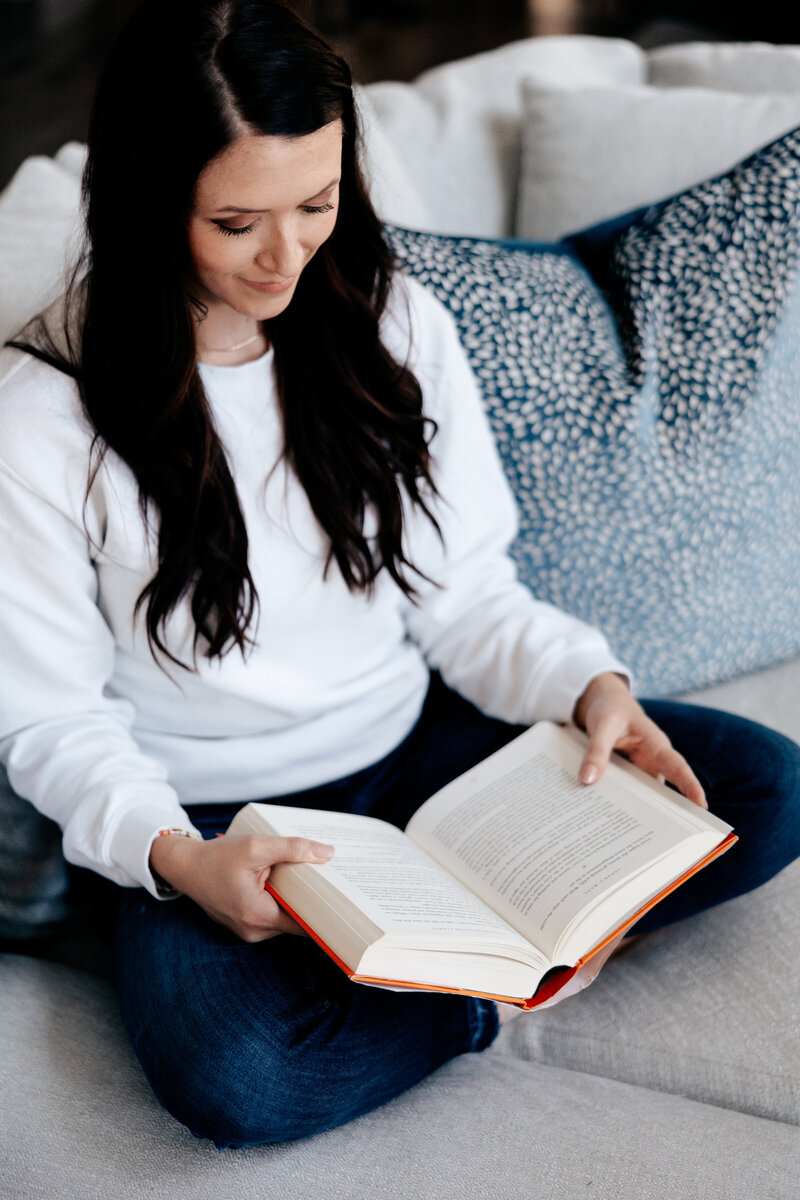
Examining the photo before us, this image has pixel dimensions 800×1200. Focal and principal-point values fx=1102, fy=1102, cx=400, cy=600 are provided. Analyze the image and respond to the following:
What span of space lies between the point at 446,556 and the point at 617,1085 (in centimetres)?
54

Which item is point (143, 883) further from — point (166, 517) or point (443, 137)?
point (443, 137)

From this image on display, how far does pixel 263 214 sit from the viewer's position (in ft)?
2.83

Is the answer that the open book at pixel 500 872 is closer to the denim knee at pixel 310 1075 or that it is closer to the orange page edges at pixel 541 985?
the orange page edges at pixel 541 985

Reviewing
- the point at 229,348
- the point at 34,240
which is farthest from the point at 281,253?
the point at 34,240

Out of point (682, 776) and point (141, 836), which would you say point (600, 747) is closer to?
point (682, 776)

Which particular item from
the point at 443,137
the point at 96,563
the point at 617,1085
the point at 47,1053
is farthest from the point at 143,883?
the point at 443,137

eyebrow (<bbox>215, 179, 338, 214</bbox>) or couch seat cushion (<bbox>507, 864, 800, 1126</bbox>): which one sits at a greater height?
eyebrow (<bbox>215, 179, 338, 214</bbox>)

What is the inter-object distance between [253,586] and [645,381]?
1.71 feet

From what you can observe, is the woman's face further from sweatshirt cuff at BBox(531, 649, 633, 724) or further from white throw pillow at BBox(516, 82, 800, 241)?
white throw pillow at BBox(516, 82, 800, 241)

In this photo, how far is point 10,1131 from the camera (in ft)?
2.76

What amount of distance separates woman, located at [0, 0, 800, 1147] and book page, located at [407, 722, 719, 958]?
44 mm

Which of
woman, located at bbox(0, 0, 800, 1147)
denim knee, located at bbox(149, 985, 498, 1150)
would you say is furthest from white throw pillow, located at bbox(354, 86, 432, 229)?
denim knee, located at bbox(149, 985, 498, 1150)

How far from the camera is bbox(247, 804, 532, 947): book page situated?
2.57 ft

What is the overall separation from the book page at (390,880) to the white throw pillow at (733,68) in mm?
1196
